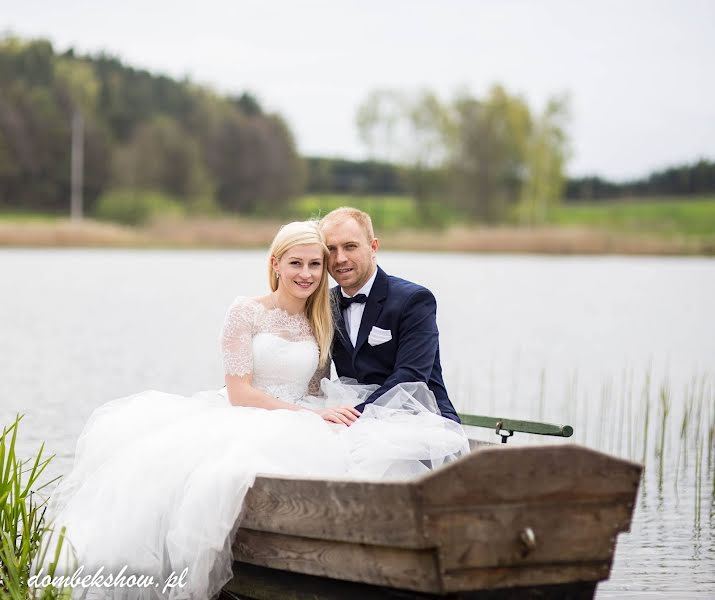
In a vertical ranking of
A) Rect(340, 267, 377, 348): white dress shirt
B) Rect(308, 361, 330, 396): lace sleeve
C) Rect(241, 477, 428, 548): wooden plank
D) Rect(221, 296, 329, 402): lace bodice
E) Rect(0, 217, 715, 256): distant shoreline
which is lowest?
Rect(0, 217, 715, 256): distant shoreline

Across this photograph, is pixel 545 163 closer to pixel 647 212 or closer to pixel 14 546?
pixel 647 212

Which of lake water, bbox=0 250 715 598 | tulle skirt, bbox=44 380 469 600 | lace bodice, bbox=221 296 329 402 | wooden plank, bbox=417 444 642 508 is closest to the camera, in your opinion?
wooden plank, bbox=417 444 642 508

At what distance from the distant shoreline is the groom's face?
28026mm

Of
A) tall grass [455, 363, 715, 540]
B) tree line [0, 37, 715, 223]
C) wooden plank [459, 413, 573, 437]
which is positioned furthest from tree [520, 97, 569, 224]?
wooden plank [459, 413, 573, 437]

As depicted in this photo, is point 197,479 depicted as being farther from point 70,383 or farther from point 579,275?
point 579,275

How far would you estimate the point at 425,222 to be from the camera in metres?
50.0

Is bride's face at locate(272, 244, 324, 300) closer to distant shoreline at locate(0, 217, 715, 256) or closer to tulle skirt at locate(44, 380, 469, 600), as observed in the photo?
tulle skirt at locate(44, 380, 469, 600)

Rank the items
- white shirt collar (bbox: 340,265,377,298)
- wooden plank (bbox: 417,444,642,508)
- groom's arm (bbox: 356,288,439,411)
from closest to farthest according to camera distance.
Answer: wooden plank (bbox: 417,444,642,508) → groom's arm (bbox: 356,288,439,411) → white shirt collar (bbox: 340,265,377,298)

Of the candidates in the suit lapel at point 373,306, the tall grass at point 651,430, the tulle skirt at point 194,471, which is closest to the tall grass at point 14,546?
the tulle skirt at point 194,471

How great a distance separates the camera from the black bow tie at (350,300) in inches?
212

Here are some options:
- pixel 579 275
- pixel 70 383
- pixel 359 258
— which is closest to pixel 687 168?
pixel 579 275

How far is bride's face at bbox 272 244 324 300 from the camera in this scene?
521cm

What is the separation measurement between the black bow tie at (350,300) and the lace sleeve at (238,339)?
18.6 inches

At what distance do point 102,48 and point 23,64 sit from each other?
7.32 meters
